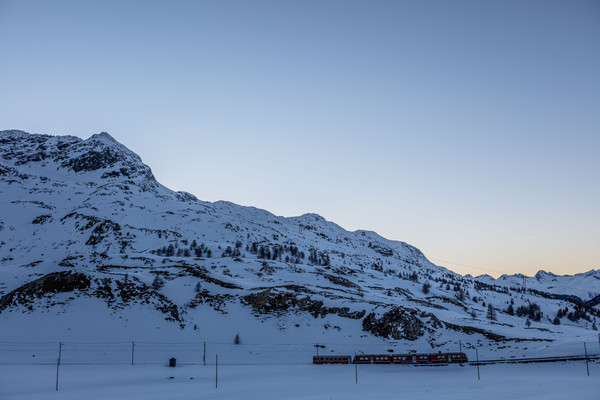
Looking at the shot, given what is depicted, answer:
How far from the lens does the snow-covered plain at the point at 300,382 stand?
3509 cm

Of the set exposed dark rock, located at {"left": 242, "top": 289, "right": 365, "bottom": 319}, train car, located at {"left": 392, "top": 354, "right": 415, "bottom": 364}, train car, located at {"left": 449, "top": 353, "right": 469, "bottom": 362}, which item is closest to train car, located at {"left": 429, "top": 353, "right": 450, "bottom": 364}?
train car, located at {"left": 449, "top": 353, "right": 469, "bottom": 362}

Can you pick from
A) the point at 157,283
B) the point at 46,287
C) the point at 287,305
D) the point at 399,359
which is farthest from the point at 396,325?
the point at 46,287

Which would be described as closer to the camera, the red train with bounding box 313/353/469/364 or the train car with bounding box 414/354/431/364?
the red train with bounding box 313/353/469/364

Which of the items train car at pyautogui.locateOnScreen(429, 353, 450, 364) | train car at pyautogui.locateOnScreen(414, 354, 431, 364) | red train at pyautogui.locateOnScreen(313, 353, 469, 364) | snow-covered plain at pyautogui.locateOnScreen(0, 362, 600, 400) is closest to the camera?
snow-covered plain at pyautogui.locateOnScreen(0, 362, 600, 400)

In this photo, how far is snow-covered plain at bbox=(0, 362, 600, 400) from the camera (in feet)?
115

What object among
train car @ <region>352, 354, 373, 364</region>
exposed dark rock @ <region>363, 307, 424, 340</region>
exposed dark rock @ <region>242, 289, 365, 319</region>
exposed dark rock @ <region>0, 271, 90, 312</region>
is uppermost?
exposed dark rock @ <region>0, 271, 90, 312</region>

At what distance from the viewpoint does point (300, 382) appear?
1759 inches

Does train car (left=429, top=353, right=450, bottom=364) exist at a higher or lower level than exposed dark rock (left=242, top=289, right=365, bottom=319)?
lower

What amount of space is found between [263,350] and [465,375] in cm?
3409

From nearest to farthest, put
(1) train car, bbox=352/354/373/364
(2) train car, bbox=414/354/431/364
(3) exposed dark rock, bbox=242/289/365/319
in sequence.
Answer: (2) train car, bbox=414/354/431/364 < (1) train car, bbox=352/354/373/364 < (3) exposed dark rock, bbox=242/289/365/319

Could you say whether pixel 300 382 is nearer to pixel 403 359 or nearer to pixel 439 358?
pixel 403 359

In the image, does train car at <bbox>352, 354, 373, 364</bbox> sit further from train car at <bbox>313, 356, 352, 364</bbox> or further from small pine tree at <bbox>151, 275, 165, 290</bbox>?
small pine tree at <bbox>151, 275, 165, 290</bbox>

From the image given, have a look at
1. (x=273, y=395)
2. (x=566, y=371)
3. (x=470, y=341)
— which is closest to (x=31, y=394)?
(x=273, y=395)

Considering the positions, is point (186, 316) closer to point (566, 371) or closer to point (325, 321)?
point (325, 321)
